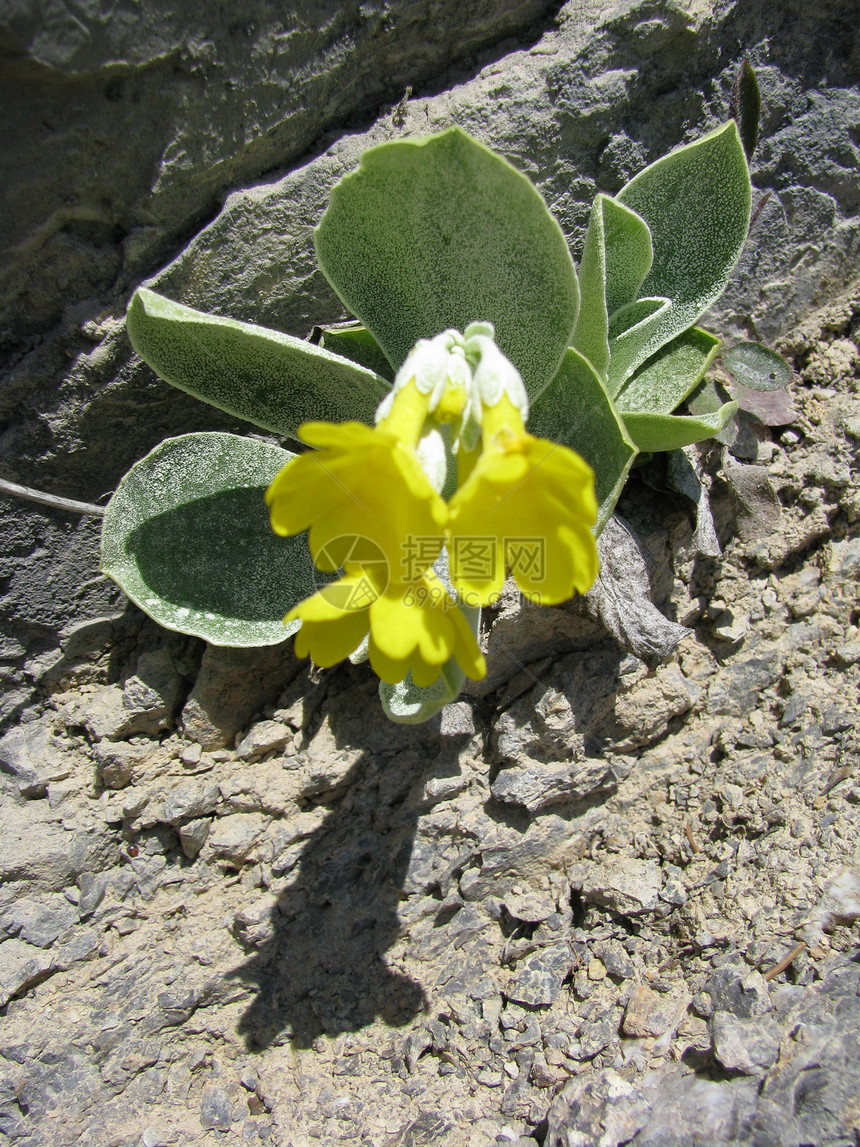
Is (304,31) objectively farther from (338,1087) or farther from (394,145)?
(338,1087)

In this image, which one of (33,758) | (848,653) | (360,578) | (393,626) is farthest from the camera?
(33,758)

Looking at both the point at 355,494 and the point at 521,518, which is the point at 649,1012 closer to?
the point at 521,518

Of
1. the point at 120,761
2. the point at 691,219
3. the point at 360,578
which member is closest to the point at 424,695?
the point at 360,578

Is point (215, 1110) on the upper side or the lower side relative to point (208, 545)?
lower

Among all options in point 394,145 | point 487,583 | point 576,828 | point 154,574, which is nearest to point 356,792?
point 576,828

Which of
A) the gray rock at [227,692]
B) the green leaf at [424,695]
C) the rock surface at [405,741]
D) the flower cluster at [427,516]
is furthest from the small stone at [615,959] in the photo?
the gray rock at [227,692]

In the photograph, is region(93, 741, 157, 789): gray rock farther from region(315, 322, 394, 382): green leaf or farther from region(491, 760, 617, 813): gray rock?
region(315, 322, 394, 382): green leaf
